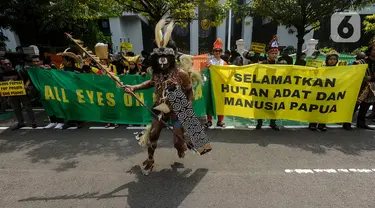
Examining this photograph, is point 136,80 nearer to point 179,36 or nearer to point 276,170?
point 276,170

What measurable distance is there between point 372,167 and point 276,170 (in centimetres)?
156

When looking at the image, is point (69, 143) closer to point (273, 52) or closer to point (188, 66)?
point (188, 66)

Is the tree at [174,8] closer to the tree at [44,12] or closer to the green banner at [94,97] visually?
the tree at [44,12]

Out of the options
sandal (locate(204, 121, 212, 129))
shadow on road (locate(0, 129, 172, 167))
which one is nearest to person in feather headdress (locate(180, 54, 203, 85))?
shadow on road (locate(0, 129, 172, 167))

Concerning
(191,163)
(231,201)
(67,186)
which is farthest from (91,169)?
(231,201)

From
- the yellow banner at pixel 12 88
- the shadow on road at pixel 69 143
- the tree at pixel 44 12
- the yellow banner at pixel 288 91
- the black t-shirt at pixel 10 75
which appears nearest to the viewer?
the shadow on road at pixel 69 143

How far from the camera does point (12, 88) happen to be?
5.19 m

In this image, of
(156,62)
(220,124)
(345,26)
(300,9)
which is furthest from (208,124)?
(345,26)

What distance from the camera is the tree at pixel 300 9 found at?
649 cm

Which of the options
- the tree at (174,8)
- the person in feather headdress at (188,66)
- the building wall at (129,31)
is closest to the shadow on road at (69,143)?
the person in feather headdress at (188,66)

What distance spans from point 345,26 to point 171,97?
6217 mm

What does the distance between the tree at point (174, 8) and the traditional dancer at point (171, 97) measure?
524cm

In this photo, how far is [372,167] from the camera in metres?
3.59

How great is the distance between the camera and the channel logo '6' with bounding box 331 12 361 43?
642cm
